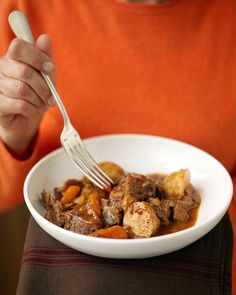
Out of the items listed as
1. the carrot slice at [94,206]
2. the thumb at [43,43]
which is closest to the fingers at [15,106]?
the thumb at [43,43]

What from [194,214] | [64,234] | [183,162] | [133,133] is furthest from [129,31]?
[64,234]

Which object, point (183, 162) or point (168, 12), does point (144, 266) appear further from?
point (168, 12)

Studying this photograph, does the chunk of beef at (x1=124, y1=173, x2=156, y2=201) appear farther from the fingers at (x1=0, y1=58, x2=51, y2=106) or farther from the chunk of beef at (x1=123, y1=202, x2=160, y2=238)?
the fingers at (x1=0, y1=58, x2=51, y2=106)

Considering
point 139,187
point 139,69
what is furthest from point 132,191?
point 139,69

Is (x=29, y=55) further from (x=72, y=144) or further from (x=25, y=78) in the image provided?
(x=72, y=144)

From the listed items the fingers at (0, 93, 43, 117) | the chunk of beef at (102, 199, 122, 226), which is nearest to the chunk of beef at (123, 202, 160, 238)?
the chunk of beef at (102, 199, 122, 226)

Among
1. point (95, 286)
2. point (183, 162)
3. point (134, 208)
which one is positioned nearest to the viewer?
point (95, 286)
